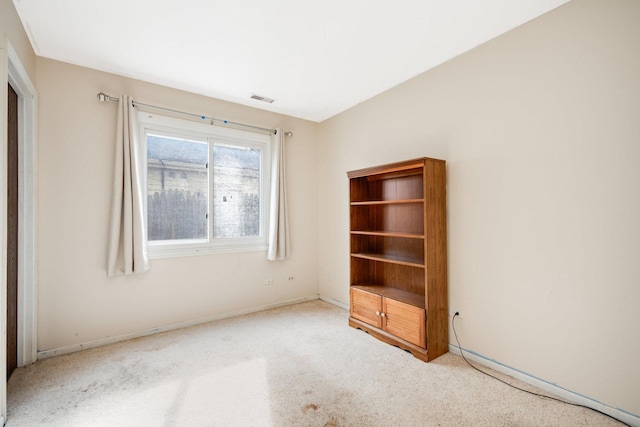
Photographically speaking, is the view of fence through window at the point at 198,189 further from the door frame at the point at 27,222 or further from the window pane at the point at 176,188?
the door frame at the point at 27,222

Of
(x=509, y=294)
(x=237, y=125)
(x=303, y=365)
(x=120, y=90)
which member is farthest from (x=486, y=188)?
(x=120, y=90)

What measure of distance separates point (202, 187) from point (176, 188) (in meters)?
0.28

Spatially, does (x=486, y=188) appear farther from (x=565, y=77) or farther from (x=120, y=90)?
(x=120, y=90)

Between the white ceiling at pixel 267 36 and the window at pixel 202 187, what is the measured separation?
1.89 ft

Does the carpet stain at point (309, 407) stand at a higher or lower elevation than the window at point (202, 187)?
lower

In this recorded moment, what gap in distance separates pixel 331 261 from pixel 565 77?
300cm

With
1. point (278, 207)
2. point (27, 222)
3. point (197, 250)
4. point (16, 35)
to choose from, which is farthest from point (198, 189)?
point (16, 35)

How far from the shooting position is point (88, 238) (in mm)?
2666

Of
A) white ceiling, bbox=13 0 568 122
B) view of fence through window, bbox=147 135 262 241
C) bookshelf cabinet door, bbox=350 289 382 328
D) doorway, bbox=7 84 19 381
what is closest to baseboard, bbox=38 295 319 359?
doorway, bbox=7 84 19 381

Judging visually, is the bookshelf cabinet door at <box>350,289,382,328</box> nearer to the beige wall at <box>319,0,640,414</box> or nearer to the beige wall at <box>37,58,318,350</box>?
the beige wall at <box>319,0,640,414</box>

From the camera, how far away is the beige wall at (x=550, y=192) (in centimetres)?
168

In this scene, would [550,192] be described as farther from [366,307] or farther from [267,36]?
[267,36]

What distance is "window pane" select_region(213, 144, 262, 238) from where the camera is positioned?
11.4 ft

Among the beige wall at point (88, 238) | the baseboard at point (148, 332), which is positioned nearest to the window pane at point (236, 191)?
the beige wall at point (88, 238)
